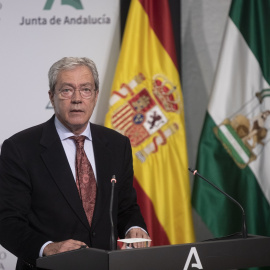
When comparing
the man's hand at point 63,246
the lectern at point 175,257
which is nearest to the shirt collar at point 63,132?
the man's hand at point 63,246

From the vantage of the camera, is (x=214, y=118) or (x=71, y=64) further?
(x=214, y=118)

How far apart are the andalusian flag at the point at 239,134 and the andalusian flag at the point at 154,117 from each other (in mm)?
170

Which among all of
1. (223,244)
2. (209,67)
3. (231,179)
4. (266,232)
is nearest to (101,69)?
(209,67)

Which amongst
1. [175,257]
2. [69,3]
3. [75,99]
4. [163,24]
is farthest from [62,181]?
[69,3]

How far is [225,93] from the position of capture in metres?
4.12

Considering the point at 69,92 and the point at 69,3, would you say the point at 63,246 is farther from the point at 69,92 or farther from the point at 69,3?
the point at 69,3

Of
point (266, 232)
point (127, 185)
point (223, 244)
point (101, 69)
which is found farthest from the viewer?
point (101, 69)

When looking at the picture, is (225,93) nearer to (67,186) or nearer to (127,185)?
(127,185)

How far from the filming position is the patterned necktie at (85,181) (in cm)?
247

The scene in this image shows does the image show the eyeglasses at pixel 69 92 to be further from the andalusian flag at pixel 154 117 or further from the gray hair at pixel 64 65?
the andalusian flag at pixel 154 117

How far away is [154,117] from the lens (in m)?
4.16

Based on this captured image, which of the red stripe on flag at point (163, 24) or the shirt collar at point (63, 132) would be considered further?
the red stripe on flag at point (163, 24)

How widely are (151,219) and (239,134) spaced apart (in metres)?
0.90

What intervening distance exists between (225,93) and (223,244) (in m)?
2.21
